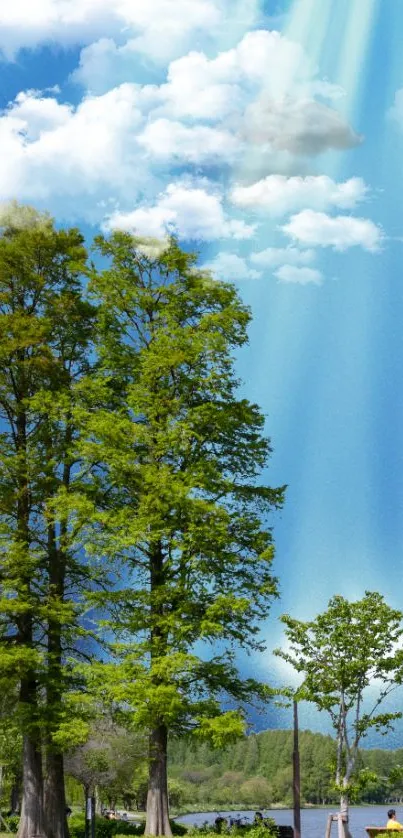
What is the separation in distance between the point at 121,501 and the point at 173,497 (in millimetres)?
2922

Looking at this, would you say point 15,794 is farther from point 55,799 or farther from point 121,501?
point 121,501

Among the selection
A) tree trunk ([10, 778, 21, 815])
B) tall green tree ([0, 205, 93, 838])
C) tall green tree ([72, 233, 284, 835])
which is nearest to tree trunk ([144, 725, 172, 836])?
tall green tree ([72, 233, 284, 835])

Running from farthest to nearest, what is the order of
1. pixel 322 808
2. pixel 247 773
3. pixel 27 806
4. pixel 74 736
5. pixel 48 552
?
pixel 247 773
pixel 322 808
pixel 48 552
pixel 27 806
pixel 74 736

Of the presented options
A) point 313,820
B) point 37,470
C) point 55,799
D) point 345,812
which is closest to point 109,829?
point 55,799

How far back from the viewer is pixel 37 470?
23156 millimetres

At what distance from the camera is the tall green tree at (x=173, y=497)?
20.1m

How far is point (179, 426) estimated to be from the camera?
70.0 feet

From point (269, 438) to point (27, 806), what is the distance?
1074 centimetres

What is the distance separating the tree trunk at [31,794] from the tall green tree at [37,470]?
0.02 metres

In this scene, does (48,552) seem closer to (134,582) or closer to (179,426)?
(134,582)

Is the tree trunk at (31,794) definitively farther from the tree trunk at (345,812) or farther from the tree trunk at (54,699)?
the tree trunk at (345,812)

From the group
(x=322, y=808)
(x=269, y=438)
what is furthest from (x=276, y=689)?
(x=322, y=808)

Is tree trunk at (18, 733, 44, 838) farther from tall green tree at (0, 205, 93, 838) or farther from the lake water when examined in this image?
the lake water

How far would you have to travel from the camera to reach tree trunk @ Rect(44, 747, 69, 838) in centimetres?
2272
